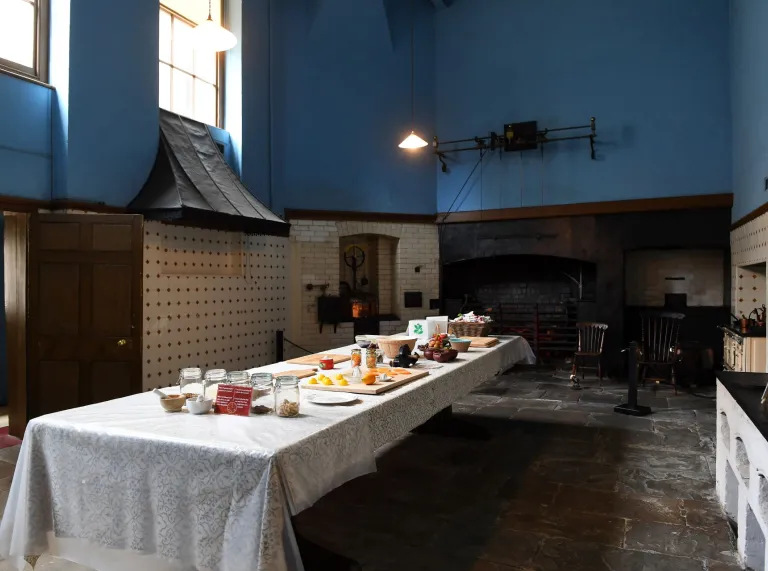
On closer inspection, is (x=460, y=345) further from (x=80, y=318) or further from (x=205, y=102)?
(x=205, y=102)

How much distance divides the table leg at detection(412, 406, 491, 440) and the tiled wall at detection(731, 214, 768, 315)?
3.55 m

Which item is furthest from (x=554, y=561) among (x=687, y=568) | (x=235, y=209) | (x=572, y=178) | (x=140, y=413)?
(x=572, y=178)

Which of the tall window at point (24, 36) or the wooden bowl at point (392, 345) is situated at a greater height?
the tall window at point (24, 36)

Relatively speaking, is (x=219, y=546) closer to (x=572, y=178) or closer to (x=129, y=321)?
(x=129, y=321)

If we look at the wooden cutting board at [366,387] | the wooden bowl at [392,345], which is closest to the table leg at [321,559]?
the wooden cutting board at [366,387]

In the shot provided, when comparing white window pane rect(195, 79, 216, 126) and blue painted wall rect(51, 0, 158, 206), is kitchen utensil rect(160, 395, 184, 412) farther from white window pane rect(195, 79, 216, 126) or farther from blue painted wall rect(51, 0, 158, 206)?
white window pane rect(195, 79, 216, 126)

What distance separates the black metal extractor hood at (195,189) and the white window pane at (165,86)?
25 cm

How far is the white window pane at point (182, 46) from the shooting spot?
7.54 m

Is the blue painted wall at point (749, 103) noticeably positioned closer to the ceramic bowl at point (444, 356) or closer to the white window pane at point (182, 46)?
the ceramic bowl at point (444, 356)

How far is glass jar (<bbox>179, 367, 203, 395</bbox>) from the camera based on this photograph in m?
2.88

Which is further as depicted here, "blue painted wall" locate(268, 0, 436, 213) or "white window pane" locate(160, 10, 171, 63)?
"blue painted wall" locate(268, 0, 436, 213)

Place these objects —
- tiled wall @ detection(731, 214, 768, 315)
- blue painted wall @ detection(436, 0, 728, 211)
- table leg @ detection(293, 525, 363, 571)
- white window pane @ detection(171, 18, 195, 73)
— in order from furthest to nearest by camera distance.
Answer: blue painted wall @ detection(436, 0, 728, 211) → white window pane @ detection(171, 18, 195, 73) → tiled wall @ detection(731, 214, 768, 315) → table leg @ detection(293, 525, 363, 571)

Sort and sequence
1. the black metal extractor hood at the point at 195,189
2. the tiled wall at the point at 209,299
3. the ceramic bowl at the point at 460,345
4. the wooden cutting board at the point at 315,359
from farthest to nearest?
the tiled wall at the point at 209,299
the black metal extractor hood at the point at 195,189
the ceramic bowl at the point at 460,345
the wooden cutting board at the point at 315,359

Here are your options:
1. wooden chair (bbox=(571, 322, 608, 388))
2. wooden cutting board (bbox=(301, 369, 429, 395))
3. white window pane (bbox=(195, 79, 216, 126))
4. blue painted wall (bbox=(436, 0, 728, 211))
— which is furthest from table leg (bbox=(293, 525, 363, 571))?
blue painted wall (bbox=(436, 0, 728, 211))
